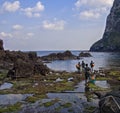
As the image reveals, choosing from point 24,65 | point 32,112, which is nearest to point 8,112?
point 32,112

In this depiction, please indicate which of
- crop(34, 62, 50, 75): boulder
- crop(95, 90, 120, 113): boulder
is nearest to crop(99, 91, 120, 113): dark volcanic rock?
crop(95, 90, 120, 113): boulder

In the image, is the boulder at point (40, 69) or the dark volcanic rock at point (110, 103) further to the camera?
the boulder at point (40, 69)

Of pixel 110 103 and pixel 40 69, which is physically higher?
pixel 40 69

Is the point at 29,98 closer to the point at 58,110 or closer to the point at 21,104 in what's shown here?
the point at 21,104

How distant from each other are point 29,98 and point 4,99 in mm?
3167

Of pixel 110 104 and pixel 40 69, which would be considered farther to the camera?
pixel 40 69

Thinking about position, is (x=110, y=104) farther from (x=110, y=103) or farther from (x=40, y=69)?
(x=40, y=69)

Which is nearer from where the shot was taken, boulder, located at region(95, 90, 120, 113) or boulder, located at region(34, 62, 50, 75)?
boulder, located at region(95, 90, 120, 113)

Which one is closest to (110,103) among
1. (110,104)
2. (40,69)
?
(110,104)

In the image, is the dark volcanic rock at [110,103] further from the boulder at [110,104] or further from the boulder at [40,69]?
the boulder at [40,69]

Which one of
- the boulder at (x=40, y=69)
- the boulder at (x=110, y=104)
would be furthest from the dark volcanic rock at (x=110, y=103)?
the boulder at (x=40, y=69)

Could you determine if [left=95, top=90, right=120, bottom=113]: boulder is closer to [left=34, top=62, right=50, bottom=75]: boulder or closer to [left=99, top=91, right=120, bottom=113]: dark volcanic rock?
[left=99, top=91, right=120, bottom=113]: dark volcanic rock

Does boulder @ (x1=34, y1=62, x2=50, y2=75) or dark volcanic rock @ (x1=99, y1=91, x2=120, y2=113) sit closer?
dark volcanic rock @ (x1=99, y1=91, x2=120, y2=113)

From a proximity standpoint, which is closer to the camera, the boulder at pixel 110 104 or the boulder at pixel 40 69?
the boulder at pixel 110 104
